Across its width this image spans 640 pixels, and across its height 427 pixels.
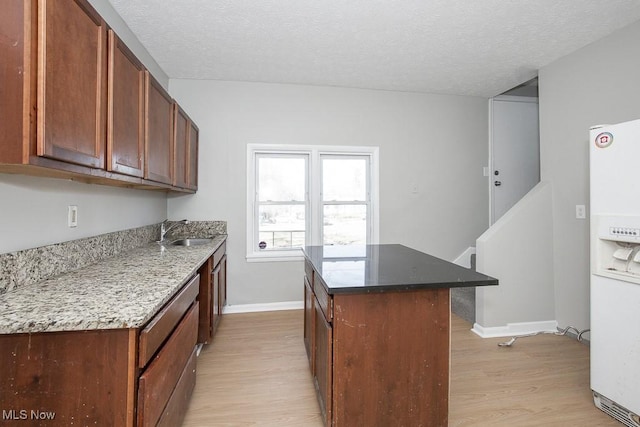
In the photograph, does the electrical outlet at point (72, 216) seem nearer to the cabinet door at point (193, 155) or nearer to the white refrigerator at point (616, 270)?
the cabinet door at point (193, 155)

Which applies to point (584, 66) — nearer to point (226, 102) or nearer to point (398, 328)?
point (398, 328)

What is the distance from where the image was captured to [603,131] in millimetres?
1743

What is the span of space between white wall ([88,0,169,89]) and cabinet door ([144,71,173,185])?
0.57 m

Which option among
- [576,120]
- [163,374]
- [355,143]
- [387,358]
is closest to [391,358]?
[387,358]

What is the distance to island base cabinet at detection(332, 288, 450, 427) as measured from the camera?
1.36 metres

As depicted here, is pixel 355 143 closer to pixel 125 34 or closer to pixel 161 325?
pixel 125 34

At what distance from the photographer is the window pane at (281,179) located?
3.46 metres

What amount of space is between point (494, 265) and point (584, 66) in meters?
1.95

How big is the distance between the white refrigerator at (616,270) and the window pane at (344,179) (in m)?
2.20

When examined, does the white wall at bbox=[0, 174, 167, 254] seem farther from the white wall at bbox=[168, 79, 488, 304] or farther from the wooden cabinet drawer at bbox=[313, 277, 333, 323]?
the wooden cabinet drawer at bbox=[313, 277, 333, 323]

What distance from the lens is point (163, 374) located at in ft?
3.89

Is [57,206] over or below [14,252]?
over

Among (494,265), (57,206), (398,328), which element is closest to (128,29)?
(57,206)

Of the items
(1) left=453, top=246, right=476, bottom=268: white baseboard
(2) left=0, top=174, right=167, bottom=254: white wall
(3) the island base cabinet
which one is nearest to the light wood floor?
(3) the island base cabinet
